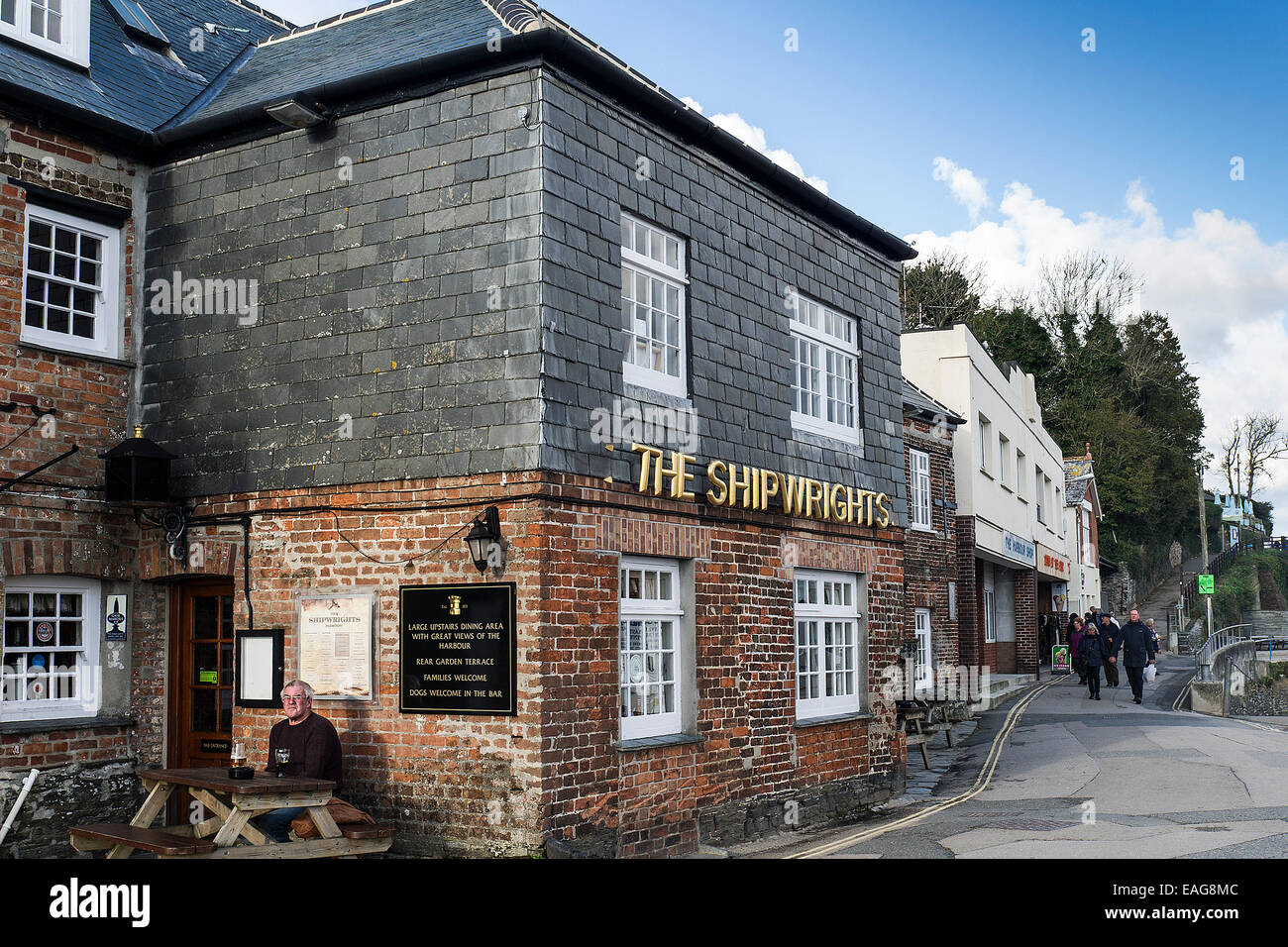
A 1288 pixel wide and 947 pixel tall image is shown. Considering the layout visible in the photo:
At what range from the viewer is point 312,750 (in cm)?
884

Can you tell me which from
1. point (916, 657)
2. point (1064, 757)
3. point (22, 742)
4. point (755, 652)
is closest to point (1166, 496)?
point (916, 657)

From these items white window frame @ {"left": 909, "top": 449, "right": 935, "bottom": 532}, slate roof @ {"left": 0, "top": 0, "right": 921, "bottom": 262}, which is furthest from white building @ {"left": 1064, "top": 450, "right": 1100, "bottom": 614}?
slate roof @ {"left": 0, "top": 0, "right": 921, "bottom": 262}

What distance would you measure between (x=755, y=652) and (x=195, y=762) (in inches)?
212

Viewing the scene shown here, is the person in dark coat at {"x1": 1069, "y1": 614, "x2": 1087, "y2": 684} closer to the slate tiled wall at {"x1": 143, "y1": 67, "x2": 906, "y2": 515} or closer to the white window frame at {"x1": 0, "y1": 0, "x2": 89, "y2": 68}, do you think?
the slate tiled wall at {"x1": 143, "y1": 67, "x2": 906, "y2": 515}

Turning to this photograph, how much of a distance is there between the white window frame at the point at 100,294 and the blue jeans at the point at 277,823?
15.3ft

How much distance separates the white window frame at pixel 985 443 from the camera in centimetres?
2581

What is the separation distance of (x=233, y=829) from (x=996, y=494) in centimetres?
2238

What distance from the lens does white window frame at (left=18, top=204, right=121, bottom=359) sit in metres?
10.2

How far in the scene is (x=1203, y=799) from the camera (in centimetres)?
1227

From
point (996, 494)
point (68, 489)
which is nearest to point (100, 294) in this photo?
point (68, 489)

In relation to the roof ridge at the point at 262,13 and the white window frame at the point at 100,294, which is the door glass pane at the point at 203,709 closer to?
the white window frame at the point at 100,294

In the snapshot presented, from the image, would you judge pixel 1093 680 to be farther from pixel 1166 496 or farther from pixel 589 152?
pixel 1166 496

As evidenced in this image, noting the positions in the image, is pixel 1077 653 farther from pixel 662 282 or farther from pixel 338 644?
pixel 338 644

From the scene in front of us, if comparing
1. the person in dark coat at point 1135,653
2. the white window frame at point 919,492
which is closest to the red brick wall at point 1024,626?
the person in dark coat at point 1135,653
